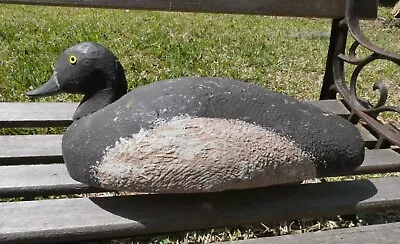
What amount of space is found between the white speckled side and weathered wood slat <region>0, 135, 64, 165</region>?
405mm

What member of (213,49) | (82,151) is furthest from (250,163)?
(213,49)

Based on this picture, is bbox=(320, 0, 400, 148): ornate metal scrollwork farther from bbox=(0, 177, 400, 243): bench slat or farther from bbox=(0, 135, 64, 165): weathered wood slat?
bbox=(0, 135, 64, 165): weathered wood slat

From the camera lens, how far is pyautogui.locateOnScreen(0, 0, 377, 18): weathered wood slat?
6.18 ft

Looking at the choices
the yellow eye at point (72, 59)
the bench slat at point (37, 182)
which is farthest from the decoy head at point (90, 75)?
the bench slat at point (37, 182)

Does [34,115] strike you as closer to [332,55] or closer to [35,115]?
[35,115]

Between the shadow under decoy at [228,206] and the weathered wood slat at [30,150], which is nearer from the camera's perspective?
the shadow under decoy at [228,206]

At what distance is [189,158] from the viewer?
108 centimetres

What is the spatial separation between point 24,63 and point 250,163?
2069 millimetres

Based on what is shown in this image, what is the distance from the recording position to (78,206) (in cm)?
121

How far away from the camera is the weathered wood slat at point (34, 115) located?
64.1 inches

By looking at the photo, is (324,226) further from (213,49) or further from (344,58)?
(213,49)

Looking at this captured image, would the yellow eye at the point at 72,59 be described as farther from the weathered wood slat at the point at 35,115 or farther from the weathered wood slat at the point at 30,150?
the weathered wood slat at the point at 35,115

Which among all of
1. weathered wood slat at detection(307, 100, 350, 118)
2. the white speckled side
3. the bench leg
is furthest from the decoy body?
the bench leg

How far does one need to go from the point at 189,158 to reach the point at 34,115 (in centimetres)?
79
